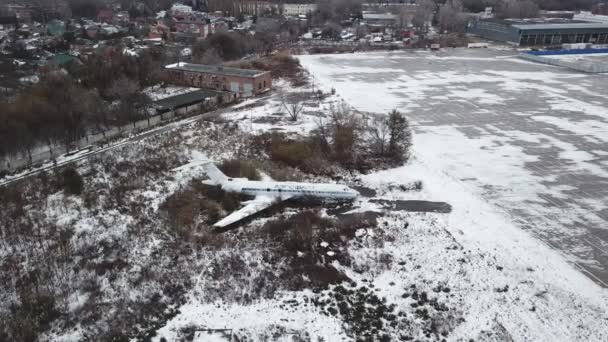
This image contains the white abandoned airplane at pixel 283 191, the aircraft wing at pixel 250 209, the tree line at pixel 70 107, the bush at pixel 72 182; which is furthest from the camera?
the tree line at pixel 70 107

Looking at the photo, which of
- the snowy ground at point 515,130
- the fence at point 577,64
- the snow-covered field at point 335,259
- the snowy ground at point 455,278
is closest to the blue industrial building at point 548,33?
the fence at point 577,64

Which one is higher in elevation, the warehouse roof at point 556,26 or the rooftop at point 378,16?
the rooftop at point 378,16

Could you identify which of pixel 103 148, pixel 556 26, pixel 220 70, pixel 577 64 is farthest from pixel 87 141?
pixel 556 26

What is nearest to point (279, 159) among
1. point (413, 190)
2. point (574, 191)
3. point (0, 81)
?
point (413, 190)

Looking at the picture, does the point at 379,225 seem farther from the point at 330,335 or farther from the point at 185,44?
the point at 185,44

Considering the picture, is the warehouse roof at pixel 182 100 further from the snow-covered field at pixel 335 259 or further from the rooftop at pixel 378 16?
the rooftop at pixel 378 16

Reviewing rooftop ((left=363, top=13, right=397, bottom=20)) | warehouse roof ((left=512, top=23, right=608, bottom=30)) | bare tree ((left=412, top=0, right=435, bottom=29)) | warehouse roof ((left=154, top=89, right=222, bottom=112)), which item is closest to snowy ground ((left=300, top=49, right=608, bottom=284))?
warehouse roof ((left=154, top=89, right=222, bottom=112))

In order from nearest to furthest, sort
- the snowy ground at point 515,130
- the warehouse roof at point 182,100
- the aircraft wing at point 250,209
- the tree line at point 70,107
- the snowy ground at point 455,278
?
the snowy ground at point 455,278, the aircraft wing at point 250,209, the snowy ground at point 515,130, the tree line at point 70,107, the warehouse roof at point 182,100
